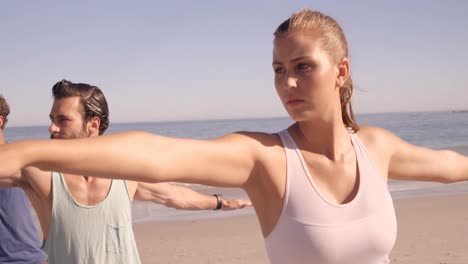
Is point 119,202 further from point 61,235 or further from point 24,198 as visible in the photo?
point 24,198

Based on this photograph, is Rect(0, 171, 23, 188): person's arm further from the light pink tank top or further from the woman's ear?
the woman's ear

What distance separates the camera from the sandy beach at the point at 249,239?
27.6ft

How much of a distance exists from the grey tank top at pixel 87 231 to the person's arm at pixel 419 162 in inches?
66.9

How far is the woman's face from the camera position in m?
2.06

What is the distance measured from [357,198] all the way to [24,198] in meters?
3.11

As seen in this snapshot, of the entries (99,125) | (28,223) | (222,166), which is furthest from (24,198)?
(222,166)

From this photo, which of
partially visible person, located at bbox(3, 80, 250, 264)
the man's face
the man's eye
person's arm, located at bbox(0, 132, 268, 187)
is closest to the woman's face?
the man's eye

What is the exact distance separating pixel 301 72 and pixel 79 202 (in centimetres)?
181

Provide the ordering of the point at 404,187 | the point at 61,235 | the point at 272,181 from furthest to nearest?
the point at 404,187 < the point at 61,235 < the point at 272,181

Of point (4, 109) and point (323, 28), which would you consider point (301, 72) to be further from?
point (4, 109)

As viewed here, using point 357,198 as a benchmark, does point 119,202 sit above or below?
below

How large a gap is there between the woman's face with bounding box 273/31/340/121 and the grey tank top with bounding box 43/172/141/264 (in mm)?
1606

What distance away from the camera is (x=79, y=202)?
3.17m

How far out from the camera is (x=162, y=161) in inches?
65.2
